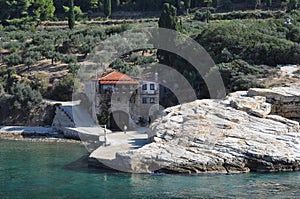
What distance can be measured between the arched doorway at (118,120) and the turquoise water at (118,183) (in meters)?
9.56

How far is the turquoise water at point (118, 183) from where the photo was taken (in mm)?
27016

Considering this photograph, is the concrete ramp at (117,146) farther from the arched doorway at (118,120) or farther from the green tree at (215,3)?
the green tree at (215,3)

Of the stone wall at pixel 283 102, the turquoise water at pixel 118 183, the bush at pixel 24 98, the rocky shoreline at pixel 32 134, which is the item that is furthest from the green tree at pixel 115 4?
the turquoise water at pixel 118 183

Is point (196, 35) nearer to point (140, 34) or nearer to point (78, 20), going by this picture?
point (140, 34)

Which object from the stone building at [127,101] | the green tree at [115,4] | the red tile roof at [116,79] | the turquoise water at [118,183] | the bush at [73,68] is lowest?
the turquoise water at [118,183]

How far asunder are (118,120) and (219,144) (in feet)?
44.3

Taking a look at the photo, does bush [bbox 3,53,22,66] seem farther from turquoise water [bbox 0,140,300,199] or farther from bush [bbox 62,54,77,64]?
turquoise water [bbox 0,140,300,199]

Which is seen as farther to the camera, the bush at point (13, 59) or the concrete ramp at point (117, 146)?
the bush at point (13, 59)

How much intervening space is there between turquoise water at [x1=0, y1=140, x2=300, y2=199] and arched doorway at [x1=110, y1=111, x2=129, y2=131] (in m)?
9.56

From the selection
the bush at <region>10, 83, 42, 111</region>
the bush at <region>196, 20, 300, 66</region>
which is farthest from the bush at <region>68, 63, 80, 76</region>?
the bush at <region>196, 20, 300, 66</region>

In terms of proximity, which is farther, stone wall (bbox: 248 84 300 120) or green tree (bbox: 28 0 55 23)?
green tree (bbox: 28 0 55 23)

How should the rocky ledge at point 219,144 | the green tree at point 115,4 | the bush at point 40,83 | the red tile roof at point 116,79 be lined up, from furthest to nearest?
the green tree at point 115,4 → the bush at point 40,83 → the red tile roof at point 116,79 → the rocky ledge at point 219,144

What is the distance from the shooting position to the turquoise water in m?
27.0

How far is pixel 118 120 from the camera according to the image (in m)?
44.2
